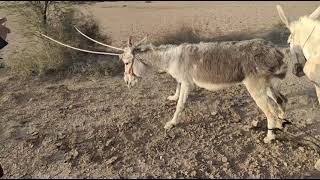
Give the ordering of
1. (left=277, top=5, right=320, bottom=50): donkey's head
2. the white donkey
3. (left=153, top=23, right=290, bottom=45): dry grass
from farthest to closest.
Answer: (left=153, top=23, right=290, bottom=45): dry grass
(left=277, top=5, right=320, bottom=50): donkey's head
the white donkey

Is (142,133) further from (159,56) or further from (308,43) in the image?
(308,43)

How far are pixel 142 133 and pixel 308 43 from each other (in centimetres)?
254

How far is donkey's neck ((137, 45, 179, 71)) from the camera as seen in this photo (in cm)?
691

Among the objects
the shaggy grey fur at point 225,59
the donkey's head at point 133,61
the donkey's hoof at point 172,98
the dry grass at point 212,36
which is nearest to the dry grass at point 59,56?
the dry grass at point 212,36

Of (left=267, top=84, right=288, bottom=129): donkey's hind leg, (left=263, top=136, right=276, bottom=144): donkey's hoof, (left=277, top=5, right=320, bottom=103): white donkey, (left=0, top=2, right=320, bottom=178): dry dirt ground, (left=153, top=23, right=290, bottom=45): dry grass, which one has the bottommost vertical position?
(left=0, top=2, right=320, bottom=178): dry dirt ground

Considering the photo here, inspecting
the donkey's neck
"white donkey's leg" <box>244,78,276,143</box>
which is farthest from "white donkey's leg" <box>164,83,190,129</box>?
"white donkey's leg" <box>244,78,276,143</box>

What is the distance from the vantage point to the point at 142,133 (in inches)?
268

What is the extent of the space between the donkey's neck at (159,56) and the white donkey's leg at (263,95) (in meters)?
1.14

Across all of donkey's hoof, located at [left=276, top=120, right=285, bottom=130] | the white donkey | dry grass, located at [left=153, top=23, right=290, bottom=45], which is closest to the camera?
the white donkey

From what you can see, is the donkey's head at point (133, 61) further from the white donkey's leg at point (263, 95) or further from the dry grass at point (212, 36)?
the dry grass at point (212, 36)

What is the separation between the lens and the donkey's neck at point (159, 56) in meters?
6.91

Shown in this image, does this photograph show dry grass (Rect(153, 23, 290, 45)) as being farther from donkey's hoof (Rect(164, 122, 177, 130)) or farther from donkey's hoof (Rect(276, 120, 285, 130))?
donkey's hoof (Rect(276, 120, 285, 130))

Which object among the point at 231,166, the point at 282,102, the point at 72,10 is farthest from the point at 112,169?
the point at 72,10

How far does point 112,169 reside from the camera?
5762 mm
